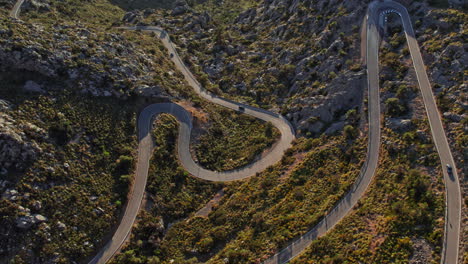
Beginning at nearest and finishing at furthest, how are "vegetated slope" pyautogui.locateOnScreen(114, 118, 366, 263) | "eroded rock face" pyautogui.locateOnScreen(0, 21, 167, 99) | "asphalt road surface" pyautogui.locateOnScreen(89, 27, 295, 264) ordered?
"vegetated slope" pyautogui.locateOnScreen(114, 118, 366, 263)
"asphalt road surface" pyautogui.locateOnScreen(89, 27, 295, 264)
"eroded rock face" pyautogui.locateOnScreen(0, 21, 167, 99)

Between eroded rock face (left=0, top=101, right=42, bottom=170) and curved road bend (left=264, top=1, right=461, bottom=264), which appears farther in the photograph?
eroded rock face (left=0, top=101, right=42, bottom=170)

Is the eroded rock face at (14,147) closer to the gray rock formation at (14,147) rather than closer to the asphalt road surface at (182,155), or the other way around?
the gray rock formation at (14,147)

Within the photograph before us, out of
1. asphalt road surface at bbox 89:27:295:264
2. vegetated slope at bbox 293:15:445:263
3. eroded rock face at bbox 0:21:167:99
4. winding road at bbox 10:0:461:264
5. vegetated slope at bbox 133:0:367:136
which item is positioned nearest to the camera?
vegetated slope at bbox 293:15:445:263

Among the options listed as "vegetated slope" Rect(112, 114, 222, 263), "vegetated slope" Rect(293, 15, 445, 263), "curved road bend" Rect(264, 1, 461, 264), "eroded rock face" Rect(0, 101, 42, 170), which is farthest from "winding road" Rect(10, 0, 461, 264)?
"eroded rock face" Rect(0, 101, 42, 170)

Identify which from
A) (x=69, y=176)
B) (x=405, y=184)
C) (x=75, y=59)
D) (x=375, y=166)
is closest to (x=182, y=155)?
(x=69, y=176)

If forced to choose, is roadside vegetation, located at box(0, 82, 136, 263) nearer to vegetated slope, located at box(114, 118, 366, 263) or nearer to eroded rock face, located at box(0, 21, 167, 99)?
eroded rock face, located at box(0, 21, 167, 99)

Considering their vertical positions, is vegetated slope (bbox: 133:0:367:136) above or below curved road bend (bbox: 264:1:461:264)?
above

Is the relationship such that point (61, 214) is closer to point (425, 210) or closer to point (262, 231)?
point (262, 231)
